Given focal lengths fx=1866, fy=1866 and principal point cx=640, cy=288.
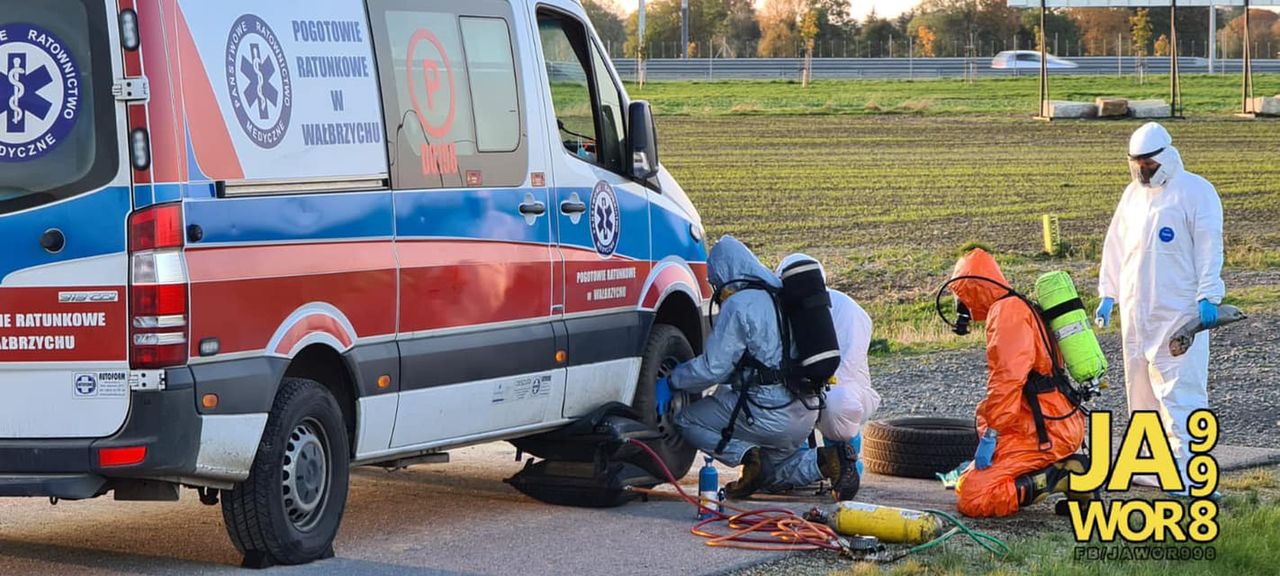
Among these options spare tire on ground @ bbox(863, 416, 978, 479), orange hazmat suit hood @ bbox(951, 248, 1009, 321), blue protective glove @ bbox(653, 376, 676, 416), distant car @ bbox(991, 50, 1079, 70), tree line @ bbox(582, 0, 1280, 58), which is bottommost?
spare tire on ground @ bbox(863, 416, 978, 479)

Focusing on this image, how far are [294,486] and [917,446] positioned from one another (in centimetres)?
398

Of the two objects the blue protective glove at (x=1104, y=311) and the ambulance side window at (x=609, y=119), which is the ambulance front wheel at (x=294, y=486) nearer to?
the ambulance side window at (x=609, y=119)

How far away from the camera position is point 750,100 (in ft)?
188

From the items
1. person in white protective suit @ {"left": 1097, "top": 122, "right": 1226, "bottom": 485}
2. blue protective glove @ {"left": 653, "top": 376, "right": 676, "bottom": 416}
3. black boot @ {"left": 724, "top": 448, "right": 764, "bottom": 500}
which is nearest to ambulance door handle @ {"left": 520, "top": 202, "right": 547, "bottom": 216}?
blue protective glove @ {"left": 653, "top": 376, "right": 676, "bottom": 416}

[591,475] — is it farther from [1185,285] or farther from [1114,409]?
[1114,409]

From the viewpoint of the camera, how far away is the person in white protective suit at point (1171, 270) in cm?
959

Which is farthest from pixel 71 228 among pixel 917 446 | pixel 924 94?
pixel 924 94

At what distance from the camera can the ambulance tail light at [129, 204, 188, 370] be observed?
661 cm

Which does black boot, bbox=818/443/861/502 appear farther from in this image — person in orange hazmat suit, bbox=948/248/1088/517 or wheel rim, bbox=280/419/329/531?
wheel rim, bbox=280/419/329/531

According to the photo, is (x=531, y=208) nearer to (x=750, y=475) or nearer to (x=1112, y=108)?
(x=750, y=475)

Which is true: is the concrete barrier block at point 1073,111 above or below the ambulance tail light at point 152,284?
below

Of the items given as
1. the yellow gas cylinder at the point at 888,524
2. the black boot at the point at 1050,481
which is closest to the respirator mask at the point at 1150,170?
the black boot at the point at 1050,481

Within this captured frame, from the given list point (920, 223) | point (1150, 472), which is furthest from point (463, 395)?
point (920, 223)

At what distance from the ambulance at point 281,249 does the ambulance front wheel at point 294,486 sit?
0.04 feet
